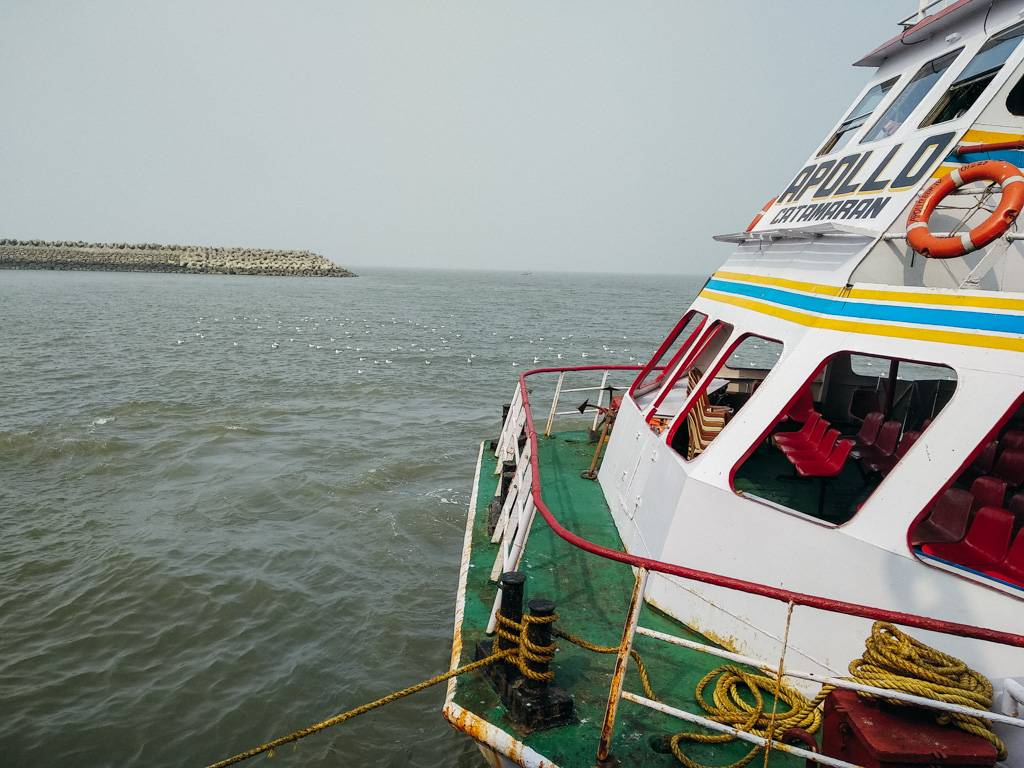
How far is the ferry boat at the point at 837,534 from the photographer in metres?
3.47

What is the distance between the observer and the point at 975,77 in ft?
17.1

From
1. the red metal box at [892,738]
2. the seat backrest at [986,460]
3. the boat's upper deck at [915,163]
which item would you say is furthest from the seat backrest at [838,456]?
the red metal box at [892,738]

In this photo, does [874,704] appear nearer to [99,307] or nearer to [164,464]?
[164,464]

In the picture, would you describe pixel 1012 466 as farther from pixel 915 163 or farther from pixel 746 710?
pixel 746 710

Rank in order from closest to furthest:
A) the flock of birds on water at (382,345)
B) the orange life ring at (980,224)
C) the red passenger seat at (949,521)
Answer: the orange life ring at (980,224) → the red passenger seat at (949,521) → the flock of birds on water at (382,345)

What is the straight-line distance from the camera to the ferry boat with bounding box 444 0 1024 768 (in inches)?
137

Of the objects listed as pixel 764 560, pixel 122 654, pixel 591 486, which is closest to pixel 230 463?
pixel 122 654

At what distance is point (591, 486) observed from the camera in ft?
27.2

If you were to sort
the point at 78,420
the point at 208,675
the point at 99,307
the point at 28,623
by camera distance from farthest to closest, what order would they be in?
1. the point at 99,307
2. the point at 78,420
3. the point at 28,623
4. the point at 208,675

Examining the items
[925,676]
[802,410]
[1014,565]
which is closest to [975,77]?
[802,410]

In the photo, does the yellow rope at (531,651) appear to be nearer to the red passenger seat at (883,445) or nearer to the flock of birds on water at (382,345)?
the red passenger seat at (883,445)

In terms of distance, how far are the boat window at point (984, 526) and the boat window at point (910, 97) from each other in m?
2.86

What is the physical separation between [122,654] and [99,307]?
45642 millimetres

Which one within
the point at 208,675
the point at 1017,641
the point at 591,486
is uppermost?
the point at 1017,641
